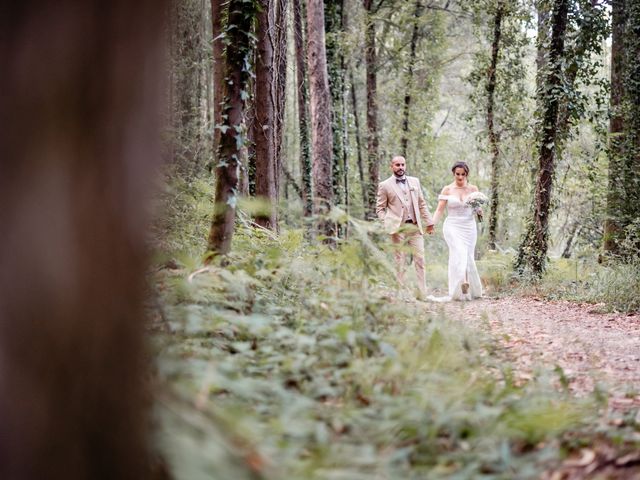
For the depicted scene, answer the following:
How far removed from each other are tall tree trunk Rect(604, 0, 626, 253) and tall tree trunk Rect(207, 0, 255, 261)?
427 inches

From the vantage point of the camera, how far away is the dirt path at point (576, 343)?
5246 mm

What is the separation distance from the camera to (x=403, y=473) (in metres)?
2.94

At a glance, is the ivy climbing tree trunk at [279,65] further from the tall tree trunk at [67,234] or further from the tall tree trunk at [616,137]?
the tall tree trunk at [67,234]

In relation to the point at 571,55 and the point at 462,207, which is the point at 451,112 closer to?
the point at 571,55

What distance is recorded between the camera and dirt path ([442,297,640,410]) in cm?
525

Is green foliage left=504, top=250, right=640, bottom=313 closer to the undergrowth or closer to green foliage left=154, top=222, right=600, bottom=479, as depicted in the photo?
the undergrowth

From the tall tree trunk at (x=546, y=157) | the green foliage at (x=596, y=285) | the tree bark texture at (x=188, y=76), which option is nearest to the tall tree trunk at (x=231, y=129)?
the tree bark texture at (x=188, y=76)

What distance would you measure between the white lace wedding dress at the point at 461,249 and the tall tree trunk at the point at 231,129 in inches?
294

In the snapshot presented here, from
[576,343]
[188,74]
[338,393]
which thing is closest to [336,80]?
[188,74]

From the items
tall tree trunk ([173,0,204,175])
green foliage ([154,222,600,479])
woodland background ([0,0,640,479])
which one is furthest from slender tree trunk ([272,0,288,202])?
green foliage ([154,222,600,479])

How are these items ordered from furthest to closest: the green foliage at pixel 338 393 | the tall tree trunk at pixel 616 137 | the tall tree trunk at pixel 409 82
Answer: the tall tree trunk at pixel 409 82, the tall tree trunk at pixel 616 137, the green foliage at pixel 338 393

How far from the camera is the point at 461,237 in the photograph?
13.6 m

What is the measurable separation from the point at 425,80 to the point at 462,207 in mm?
16517

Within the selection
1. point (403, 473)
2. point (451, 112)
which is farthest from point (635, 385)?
point (451, 112)
